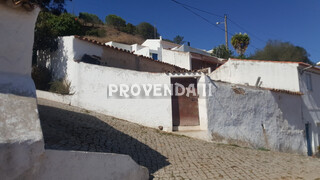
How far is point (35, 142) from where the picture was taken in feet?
8.34

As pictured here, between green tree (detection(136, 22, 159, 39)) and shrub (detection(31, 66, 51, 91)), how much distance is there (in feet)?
105

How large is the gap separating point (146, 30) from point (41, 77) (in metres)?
34.8

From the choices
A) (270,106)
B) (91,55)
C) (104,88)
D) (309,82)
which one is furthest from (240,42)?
(104,88)

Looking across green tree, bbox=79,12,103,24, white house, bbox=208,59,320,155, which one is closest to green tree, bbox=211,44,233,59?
white house, bbox=208,59,320,155

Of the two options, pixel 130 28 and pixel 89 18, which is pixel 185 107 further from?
pixel 89 18

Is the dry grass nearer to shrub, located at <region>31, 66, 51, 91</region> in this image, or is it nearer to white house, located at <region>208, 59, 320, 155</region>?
shrub, located at <region>31, 66, 51, 91</region>

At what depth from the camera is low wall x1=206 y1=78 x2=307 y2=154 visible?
30.7 ft

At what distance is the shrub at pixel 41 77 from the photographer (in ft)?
38.8

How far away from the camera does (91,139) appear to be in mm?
6328

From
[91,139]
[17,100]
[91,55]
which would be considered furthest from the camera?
[91,55]

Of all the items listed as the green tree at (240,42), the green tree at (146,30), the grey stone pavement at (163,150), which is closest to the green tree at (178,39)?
the green tree at (146,30)

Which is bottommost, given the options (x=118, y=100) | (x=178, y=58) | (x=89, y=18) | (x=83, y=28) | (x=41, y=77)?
(x=118, y=100)

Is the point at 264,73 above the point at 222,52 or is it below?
below

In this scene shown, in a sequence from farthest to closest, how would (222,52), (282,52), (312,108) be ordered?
(222,52) → (282,52) → (312,108)
